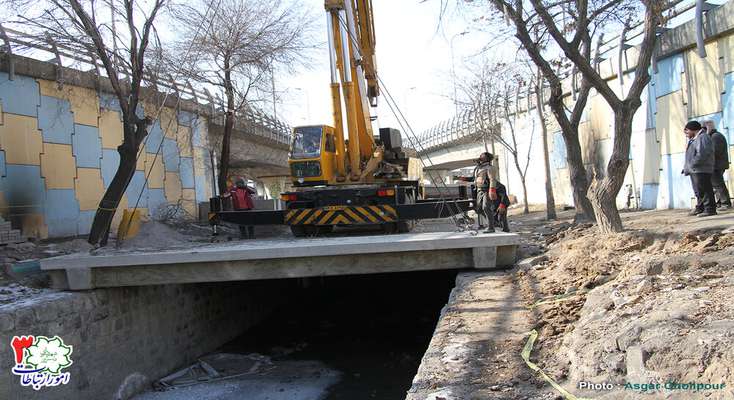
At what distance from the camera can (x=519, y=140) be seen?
23.4 meters

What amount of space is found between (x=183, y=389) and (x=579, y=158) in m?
8.24

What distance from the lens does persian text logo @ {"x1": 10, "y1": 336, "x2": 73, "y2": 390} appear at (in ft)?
22.1

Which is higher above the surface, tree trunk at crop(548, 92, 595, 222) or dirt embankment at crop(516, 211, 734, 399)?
tree trunk at crop(548, 92, 595, 222)

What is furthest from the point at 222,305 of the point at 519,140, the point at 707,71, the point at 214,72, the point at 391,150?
the point at 519,140

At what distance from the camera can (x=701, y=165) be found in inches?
322

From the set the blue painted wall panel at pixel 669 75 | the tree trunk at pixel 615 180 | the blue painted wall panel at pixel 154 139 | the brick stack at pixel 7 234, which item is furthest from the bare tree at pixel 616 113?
the blue painted wall panel at pixel 154 139

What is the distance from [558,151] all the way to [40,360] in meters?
16.8

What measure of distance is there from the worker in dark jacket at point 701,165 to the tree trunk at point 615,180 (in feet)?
4.27

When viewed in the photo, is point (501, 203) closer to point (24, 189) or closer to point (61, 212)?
point (24, 189)

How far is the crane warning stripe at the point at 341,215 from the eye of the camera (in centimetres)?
1122

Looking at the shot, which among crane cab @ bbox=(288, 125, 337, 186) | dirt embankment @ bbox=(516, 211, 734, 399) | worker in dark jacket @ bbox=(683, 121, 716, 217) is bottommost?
dirt embankment @ bbox=(516, 211, 734, 399)

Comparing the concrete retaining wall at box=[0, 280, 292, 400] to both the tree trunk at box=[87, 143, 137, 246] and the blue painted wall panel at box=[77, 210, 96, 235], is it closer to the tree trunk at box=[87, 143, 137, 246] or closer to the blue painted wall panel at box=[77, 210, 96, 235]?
the tree trunk at box=[87, 143, 137, 246]

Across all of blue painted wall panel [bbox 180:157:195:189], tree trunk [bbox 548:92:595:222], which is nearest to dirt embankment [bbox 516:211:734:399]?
tree trunk [bbox 548:92:595:222]

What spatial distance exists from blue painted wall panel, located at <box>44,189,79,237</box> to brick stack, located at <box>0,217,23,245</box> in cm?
148
